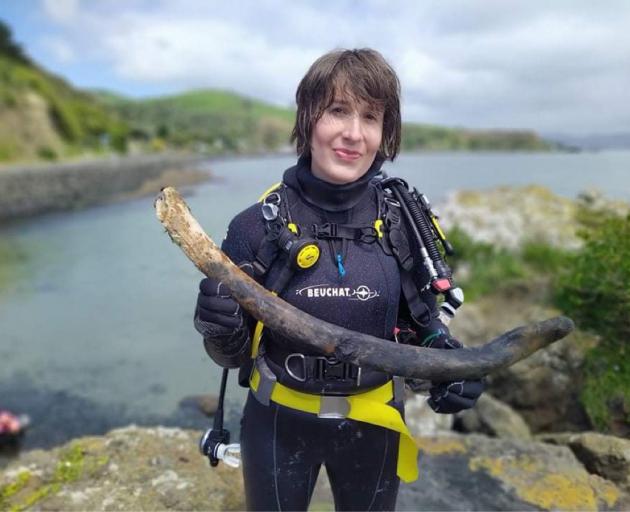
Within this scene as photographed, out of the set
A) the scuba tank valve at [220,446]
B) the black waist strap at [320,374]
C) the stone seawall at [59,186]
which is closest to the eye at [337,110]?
the black waist strap at [320,374]

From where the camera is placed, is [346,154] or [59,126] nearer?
[346,154]

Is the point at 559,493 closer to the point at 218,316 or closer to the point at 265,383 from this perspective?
the point at 265,383

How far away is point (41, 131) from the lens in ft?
139

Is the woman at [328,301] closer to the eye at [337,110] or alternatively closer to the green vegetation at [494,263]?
the eye at [337,110]

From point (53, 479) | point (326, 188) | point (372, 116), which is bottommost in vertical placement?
point (53, 479)

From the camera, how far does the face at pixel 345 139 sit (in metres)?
2.05

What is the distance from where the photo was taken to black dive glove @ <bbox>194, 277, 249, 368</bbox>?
195 cm

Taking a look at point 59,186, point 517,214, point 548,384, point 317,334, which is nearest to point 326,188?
point 317,334

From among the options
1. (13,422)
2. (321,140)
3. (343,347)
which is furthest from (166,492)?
(13,422)

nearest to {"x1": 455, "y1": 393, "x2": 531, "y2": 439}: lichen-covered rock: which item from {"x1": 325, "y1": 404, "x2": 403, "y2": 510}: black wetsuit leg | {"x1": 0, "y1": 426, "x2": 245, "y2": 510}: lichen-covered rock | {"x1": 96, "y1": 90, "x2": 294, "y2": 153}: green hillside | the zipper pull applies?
{"x1": 0, "y1": 426, "x2": 245, "y2": 510}: lichen-covered rock

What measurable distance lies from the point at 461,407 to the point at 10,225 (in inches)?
962

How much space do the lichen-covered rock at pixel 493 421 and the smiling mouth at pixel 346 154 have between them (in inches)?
156

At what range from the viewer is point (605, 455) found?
3.66m

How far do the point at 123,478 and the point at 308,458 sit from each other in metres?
1.97
